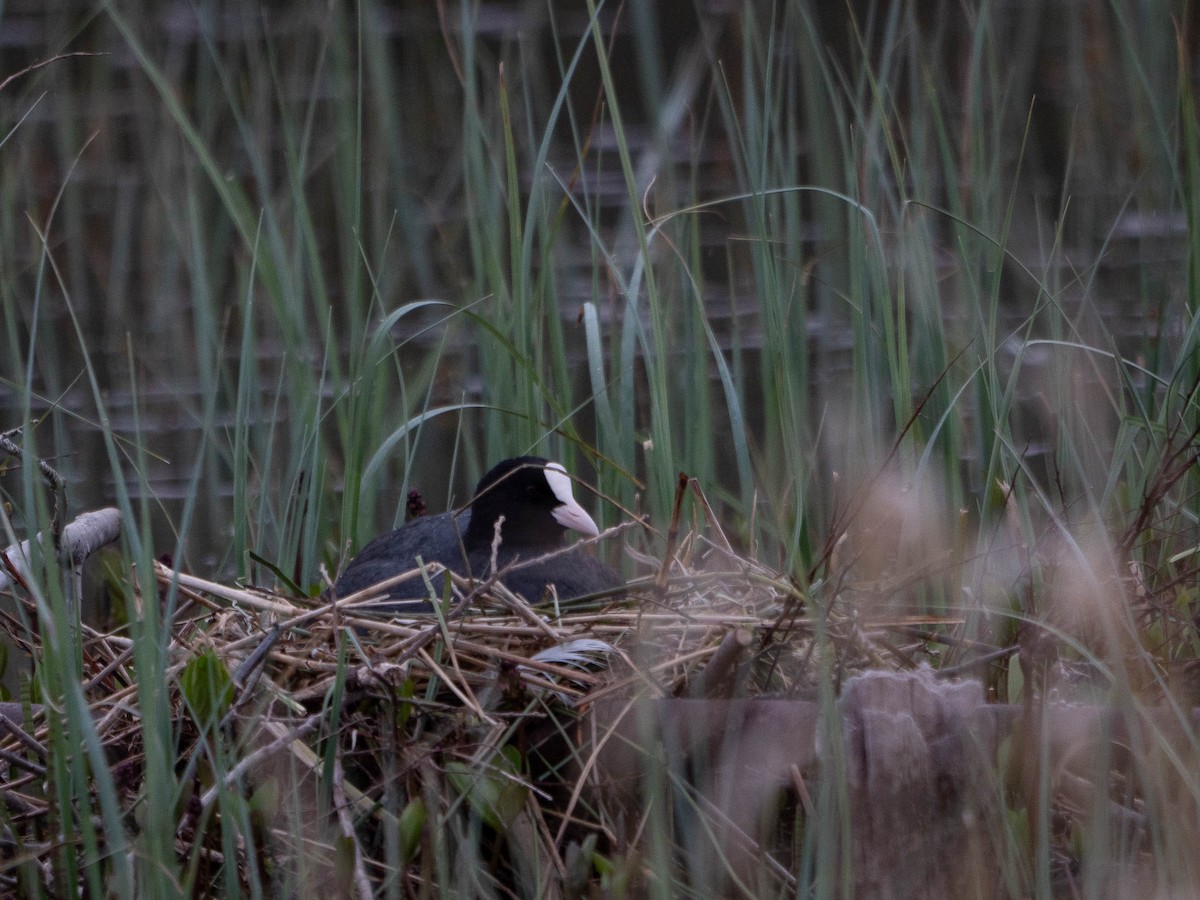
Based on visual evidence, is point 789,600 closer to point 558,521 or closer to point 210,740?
point 210,740

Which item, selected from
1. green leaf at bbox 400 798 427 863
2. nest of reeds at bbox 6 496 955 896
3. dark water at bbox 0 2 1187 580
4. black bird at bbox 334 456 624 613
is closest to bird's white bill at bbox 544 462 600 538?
black bird at bbox 334 456 624 613

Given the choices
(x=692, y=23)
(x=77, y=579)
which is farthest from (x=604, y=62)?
(x=692, y=23)

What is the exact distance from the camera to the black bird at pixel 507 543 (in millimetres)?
2619

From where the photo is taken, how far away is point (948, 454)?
8.09 ft

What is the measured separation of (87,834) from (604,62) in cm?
122

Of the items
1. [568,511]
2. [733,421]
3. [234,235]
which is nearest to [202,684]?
[733,421]

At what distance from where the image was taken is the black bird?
2619 mm

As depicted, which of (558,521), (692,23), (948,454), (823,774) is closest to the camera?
(823,774)

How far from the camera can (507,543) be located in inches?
120

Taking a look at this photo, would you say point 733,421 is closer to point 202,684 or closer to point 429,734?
point 429,734

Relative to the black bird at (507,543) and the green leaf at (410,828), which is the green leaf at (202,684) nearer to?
the green leaf at (410,828)

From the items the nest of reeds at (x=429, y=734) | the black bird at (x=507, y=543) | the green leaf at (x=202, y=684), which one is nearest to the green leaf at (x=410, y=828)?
the nest of reeds at (x=429, y=734)

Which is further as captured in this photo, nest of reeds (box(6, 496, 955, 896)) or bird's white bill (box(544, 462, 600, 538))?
bird's white bill (box(544, 462, 600, 538))

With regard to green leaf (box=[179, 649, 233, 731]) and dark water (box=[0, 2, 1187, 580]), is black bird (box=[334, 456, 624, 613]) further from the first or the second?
green leaf (box=[179, 649, 233, 731])
